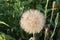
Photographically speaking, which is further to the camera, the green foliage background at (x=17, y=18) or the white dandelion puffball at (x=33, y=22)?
the green foliage background at (x=17, y=18)

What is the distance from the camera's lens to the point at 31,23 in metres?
1.22

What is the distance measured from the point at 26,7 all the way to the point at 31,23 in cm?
40

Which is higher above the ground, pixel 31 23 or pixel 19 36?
pixel 31 23

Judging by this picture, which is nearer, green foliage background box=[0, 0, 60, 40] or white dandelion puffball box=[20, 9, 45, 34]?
white dandelion puffball box=[20, 9, 45, 34]

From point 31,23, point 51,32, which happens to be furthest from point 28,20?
point 51,32

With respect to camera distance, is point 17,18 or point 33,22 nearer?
point 33,22

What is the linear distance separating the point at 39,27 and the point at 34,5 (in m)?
0.44

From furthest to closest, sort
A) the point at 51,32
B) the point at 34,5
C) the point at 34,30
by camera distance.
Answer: the point at 34,5
the point at 51,32
the point at 34,30

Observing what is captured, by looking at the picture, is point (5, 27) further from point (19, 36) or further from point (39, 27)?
point (39, 27)

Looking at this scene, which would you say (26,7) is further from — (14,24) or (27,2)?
(14,24)

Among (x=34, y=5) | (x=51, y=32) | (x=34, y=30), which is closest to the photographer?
(x=34, y=30)

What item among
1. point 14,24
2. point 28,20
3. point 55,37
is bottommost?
point 55,37

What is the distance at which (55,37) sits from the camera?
156 centimetres

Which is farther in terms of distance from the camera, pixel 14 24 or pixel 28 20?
pixel 14 24
